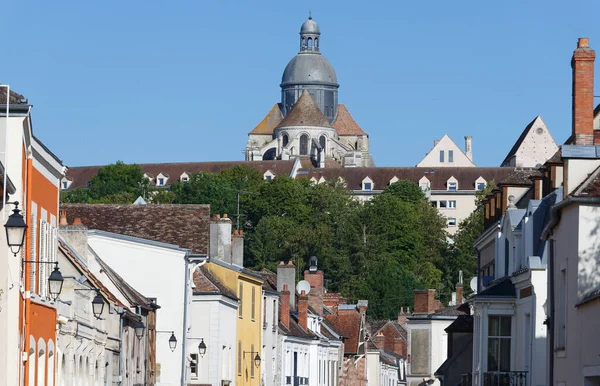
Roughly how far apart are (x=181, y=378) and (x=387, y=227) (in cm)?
13047

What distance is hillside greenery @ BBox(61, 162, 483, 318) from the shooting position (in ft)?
525

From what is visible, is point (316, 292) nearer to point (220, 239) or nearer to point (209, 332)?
point (220, 239)

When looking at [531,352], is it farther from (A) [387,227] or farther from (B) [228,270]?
(A) [387,227]

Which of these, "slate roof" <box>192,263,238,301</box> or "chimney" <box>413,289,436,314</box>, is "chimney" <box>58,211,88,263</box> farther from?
"chimney" <box>413,289,436,314</box>

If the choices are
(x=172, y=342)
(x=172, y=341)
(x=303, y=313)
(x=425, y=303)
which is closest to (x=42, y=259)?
(x=172, y=341)

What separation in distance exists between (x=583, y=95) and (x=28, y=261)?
11.1 m

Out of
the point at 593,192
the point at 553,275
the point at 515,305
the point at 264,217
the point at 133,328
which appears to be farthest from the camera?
the point at 264,217

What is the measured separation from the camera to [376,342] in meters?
96.1

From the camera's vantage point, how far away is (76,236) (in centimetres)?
4081

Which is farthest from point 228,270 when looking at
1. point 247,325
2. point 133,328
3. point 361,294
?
point 361,294

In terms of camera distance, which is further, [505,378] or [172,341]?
[172,341]

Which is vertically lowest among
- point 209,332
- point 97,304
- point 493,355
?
point 493,355

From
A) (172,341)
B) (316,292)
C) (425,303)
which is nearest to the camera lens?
(172,341)

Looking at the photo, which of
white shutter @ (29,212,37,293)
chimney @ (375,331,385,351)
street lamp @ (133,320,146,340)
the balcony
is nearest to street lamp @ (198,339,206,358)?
street lamp @ (133,320,146,340)
